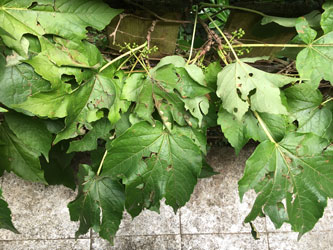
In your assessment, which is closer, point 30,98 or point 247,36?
point 30,98

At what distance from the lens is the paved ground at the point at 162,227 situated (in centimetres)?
167

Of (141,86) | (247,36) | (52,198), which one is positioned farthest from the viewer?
(52,198)

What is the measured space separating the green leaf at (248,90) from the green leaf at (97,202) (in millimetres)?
474

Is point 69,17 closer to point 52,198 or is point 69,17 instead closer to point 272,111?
point 272,111

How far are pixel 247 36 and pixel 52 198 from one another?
128 cm

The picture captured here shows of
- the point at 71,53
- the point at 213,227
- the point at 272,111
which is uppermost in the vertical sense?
the point at 71,53

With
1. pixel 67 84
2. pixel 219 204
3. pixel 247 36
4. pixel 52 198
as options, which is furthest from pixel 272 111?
pixel 52 198

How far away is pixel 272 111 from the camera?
0.87 metres

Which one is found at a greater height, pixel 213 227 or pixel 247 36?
pixel 247 36

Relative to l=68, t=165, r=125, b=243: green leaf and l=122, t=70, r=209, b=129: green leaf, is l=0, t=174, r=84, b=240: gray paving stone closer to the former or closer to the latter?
l=68, t=165, r=125, b=243: green leaf

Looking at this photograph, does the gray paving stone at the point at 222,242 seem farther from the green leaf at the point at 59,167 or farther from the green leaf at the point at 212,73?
the green leaf at the point at 212,73

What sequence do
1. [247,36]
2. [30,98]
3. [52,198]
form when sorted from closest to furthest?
[30,98]
[247,36]
[52,198]

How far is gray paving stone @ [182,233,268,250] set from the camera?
171 centimetres

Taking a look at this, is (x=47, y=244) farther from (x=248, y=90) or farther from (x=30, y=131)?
(x=248, y=90)
